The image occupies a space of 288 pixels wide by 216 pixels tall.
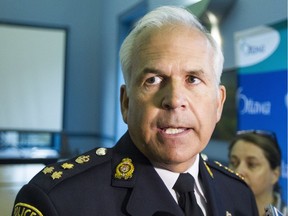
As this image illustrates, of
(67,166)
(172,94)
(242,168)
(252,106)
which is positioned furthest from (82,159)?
(252,106)

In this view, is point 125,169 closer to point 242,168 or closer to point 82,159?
point 82,159

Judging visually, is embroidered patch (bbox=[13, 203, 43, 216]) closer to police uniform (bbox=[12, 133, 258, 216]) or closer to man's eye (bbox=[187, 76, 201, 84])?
police uniform (bbox=[12, 133, 258, 216])

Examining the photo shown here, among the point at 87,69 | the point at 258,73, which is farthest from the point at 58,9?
the point at 258,73

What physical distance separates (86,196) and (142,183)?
0.11 meters

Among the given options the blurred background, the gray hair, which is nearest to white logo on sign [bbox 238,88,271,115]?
the gray hair

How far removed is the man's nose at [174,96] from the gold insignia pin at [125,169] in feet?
0.54

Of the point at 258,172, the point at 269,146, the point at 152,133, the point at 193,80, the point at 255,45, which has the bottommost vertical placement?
the point at 258,172

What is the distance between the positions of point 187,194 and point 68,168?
0.79ft

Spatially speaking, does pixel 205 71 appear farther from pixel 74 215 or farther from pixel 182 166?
pixel 74 215

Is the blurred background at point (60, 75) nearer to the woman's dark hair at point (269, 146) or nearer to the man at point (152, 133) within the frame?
the woman's dark hair at point (269, 146)

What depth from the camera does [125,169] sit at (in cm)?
77

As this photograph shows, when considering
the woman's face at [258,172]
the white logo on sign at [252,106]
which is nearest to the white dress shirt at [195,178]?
the woman's face at [258,172]

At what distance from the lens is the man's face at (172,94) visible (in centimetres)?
69

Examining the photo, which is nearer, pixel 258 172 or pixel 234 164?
pixel 258 172
